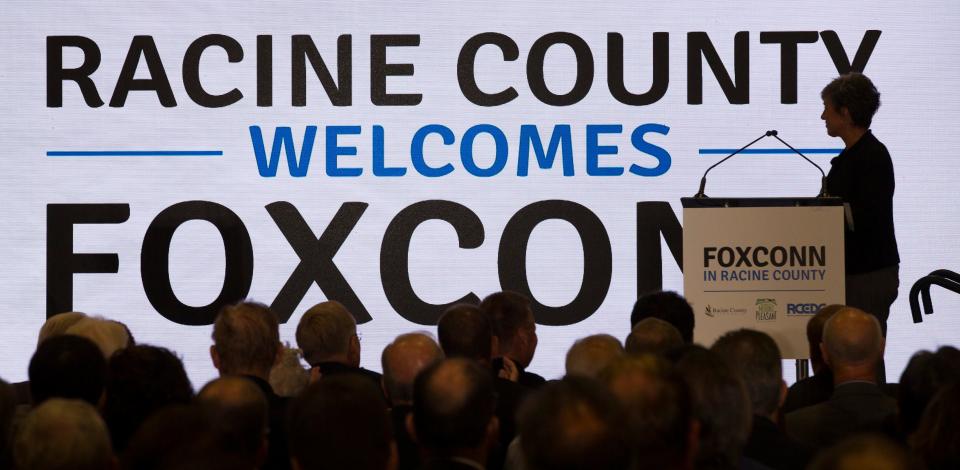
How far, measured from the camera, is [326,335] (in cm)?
421

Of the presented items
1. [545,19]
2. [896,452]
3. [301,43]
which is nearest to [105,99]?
[301,43]

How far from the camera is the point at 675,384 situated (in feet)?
6.97

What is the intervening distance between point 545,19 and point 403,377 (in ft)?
11.7

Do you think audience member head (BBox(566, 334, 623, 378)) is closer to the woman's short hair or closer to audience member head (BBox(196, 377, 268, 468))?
audience member head (BBox(196, 377, 268, 468))

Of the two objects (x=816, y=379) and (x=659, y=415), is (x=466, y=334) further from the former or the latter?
(x=659, y=415)

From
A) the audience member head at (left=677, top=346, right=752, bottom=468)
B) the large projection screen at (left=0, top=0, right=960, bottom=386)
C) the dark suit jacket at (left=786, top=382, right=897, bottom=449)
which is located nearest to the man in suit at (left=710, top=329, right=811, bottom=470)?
the dark suit jacket at (left=786, top=382, right=897, bottom=449)

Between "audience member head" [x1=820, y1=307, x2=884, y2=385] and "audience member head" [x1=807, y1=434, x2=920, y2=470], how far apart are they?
89.4 inches

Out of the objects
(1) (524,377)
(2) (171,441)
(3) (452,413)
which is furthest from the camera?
(1) (524,377)

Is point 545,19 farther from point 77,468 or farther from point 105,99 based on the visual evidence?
point 77,468

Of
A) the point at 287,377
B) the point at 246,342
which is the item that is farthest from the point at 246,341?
the point at 287,377

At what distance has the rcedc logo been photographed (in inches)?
187

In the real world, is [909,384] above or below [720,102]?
below

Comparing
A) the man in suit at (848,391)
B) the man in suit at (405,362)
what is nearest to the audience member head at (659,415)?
the man in suit at (405,362)

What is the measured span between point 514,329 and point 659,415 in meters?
2.36
